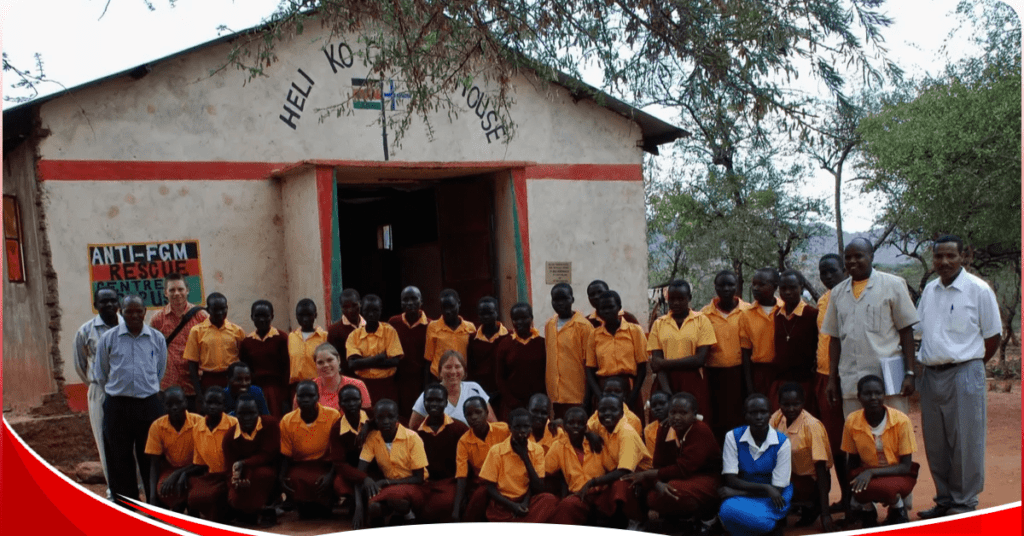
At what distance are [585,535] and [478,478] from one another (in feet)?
2.15

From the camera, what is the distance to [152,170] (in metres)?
7.12

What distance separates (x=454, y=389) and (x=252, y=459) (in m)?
1.13

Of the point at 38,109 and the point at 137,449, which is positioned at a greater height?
the point at 38,109

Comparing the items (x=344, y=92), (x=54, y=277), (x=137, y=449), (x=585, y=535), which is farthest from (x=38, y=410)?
(x=585, y=535)

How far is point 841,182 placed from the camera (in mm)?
11812

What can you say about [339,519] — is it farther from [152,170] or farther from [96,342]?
[152,170]

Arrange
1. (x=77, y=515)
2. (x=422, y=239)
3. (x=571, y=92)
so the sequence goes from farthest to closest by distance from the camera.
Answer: (x=422, y=239), (x=571, y=92), (x=77, y=515)

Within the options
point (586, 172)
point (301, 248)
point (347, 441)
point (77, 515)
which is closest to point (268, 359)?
point (347, 441)

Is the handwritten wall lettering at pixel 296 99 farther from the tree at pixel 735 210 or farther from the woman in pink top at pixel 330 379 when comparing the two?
the tree at pixel 735 210

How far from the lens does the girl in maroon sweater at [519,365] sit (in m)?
5.79

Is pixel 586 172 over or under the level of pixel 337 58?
under

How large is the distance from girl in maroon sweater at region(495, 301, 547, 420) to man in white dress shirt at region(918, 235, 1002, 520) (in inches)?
85.6

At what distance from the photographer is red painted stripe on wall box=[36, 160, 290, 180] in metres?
6.79

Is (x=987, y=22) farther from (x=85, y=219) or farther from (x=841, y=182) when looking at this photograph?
(x=85, y=219)
